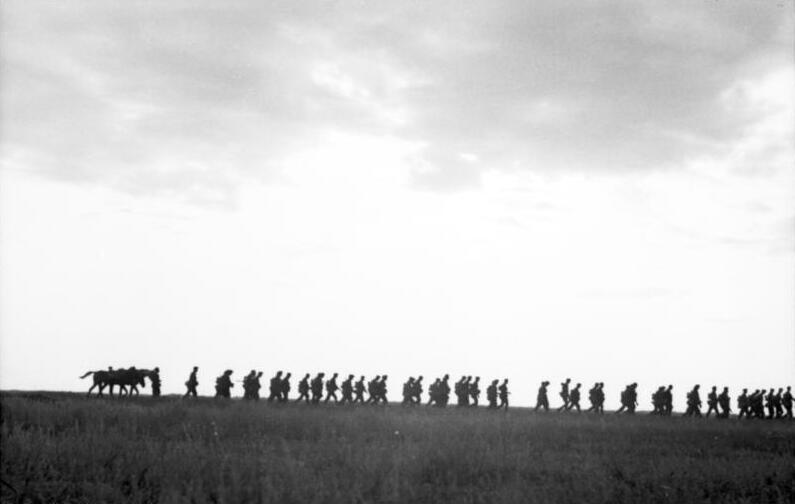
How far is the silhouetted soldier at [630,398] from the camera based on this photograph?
41312 millimetres

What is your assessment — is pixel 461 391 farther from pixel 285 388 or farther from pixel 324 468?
pixel 324 468

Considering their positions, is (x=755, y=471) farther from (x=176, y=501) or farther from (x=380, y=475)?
(x=176, y=501)

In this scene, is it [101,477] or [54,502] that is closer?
[54,502]

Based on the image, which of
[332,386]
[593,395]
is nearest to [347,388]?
[332,386]

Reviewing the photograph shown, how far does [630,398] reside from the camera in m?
41.4

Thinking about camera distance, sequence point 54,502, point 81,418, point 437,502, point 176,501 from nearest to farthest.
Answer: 1. point 176,501
2. point 54,502
3. point 437,502
4. point 81,418

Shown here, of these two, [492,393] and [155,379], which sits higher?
[155,379]

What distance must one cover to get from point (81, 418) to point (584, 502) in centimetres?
1334

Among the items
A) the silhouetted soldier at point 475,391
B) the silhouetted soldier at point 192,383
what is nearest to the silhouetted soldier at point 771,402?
the silhouetted soldier at point 475,391

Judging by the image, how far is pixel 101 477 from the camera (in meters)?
10.9

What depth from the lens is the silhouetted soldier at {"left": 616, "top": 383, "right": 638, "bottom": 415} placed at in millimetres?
41312

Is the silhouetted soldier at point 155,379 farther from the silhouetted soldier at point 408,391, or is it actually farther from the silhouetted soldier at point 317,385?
the silhouetted soldier at point 408,391

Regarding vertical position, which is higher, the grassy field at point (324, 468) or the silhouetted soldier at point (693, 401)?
the grassy field at point (324, 468)

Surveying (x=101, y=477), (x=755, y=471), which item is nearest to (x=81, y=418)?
(x=101, y=477)
